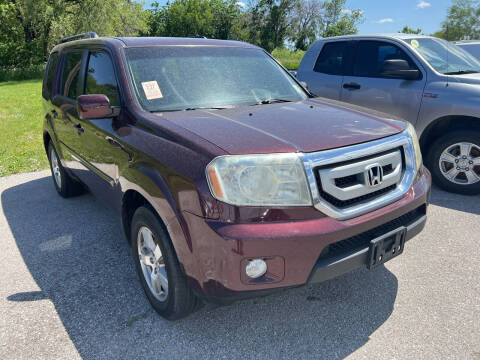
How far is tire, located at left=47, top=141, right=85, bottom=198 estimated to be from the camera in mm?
4664

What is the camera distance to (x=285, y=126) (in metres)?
2.37

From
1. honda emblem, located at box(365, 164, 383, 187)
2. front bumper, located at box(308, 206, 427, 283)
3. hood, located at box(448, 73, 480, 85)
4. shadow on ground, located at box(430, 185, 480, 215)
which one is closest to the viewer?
front bumper, located at box(308, 206, 427, 283)

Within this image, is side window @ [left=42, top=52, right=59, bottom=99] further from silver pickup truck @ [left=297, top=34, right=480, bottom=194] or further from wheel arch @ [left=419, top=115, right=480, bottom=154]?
wheel arch @ [left=419, top=115, right=480, bottom=154]

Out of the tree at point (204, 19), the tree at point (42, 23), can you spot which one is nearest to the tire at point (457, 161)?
the tree at point (42, 23)

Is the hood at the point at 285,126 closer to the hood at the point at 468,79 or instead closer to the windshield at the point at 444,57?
the hood at the point at 468,79

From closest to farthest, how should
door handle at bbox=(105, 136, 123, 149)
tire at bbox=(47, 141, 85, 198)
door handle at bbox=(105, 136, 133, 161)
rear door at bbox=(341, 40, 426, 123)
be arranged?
door handle at bbox=(105, 136, 133, 161) → door handle at bbox=(105, 136, 123, 149) → tire at bbox=(47, 141, 85, 198) → rear door at bbox=(341, 40, 426, 123)

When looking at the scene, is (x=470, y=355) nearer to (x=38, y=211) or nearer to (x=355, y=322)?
(x=355, y=322)

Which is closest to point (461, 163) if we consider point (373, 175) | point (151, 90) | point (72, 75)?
point (373, 175)

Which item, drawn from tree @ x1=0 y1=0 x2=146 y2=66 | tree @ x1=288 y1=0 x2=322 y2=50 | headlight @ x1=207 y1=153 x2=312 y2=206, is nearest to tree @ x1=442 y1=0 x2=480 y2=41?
tree @ x1=288 y1=0 x2=322 y2=50

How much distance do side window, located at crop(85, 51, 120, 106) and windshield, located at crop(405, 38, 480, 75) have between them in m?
4.00

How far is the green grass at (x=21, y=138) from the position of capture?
6638 millimetres

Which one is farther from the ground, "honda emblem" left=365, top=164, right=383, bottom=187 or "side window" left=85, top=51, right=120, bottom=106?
"side window" left=85, top=51, right=120, bottom=106

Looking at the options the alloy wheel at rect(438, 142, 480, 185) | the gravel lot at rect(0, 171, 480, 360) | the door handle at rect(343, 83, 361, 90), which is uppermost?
the door handle at rect(343, 83, 361, 90)

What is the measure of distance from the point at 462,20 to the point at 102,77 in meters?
70.3
